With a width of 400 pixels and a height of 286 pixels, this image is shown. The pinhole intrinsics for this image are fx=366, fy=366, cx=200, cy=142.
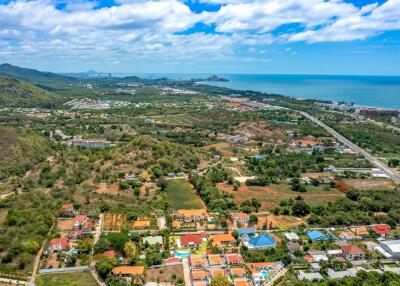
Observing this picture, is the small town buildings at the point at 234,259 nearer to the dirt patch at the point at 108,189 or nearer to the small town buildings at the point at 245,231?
the small town buildings at the point at 245,231

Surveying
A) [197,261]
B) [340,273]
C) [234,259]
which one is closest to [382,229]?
[340,273]

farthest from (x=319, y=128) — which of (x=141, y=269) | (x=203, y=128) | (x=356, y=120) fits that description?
(x=141, y=269)

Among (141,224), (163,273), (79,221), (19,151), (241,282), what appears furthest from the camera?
(19,151)

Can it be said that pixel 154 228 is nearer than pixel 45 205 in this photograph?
Yes

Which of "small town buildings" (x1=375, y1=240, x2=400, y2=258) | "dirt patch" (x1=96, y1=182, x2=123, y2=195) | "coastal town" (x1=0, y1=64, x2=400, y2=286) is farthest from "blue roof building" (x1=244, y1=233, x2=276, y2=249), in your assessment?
"dirt patch" (x1=96, y1=182, x2=123, y2=195)

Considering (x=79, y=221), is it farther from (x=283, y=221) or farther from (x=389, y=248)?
(x=389, y=248)

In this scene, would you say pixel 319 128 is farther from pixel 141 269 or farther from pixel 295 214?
pixel 141 269
